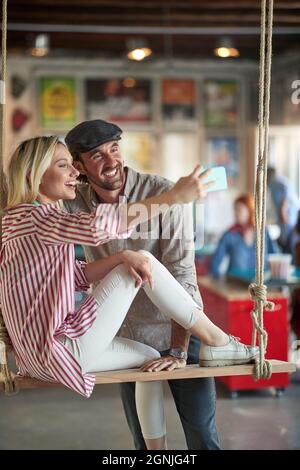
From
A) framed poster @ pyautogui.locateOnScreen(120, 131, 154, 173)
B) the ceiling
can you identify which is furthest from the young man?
framed poster @ pyautogui.locateOnScreen(120, 131, 154, 173)

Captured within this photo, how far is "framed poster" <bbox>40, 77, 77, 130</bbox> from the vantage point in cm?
906

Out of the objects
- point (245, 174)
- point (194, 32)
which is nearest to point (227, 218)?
point (245, 174)

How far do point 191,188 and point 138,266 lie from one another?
0.27m

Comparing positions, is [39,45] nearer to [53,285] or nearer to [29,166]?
[29,166]

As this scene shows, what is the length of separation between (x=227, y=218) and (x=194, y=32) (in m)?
2.51

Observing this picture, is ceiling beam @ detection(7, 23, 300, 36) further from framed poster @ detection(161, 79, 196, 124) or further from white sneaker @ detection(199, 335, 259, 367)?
white sneaker @ detection(199, 335, 259, 367)

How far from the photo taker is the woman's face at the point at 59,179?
79.0 inches

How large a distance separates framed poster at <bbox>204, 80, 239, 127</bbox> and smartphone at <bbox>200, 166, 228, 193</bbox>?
313 inches

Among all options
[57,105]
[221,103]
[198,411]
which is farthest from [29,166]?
[221,103]

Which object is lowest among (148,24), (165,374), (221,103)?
(165,374)

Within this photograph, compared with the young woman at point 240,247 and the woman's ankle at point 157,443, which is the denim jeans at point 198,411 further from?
the young woman at point 240,247

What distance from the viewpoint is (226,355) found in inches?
83.3

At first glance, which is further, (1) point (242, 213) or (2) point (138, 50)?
(2) point (138, 50)

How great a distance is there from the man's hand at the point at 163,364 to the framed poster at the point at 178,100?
7807 mm
